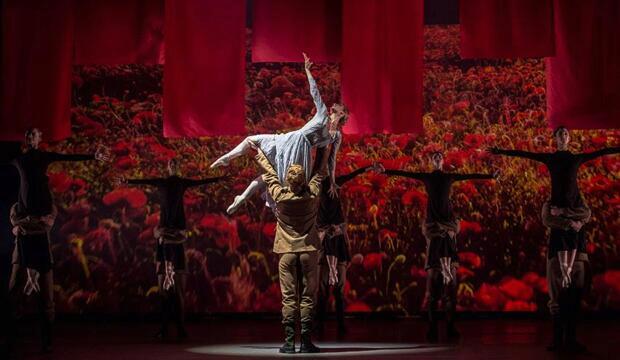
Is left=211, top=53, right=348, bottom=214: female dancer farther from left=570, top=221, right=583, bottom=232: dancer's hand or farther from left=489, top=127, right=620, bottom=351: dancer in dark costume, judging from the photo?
left=570, top=221, right=583, bottom=232: dancer's hand

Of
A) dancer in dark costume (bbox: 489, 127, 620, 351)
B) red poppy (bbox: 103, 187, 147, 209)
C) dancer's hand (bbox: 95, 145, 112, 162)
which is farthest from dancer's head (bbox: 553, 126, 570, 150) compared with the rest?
red poppy (bbox: 103, 187, 147, 209)

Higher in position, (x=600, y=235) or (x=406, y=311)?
(x=600, y=235)

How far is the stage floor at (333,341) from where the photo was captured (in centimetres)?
642

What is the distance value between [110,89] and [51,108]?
63.3 inches

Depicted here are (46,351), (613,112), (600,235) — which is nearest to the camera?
(46,351)

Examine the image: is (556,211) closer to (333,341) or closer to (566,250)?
(566,250)

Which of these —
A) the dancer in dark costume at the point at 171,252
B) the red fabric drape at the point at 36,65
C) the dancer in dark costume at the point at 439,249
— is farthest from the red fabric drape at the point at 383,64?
the red fabric drape at the point at 36,65

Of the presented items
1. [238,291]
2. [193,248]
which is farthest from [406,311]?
[193,248]

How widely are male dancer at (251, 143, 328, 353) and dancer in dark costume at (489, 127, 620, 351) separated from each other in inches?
72.9

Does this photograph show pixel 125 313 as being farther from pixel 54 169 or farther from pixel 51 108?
pixel 51 108

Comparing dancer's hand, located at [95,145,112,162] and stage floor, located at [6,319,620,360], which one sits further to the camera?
dancer's hand, located at [95,145,112,162]

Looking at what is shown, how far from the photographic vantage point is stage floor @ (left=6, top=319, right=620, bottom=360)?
642cm

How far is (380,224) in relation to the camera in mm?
9914

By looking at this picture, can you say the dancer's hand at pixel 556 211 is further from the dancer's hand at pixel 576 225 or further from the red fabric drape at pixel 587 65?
A: the red fabric drape at pixel 587 65
